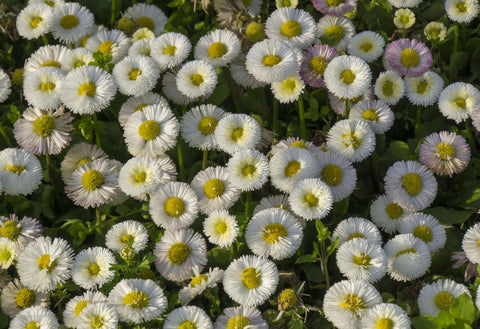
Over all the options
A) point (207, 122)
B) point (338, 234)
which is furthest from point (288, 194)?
point (207, 122)

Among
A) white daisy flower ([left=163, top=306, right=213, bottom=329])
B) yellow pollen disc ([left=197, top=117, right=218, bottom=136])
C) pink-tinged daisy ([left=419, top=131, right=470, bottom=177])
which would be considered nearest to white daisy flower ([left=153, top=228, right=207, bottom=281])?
white daisy flower ([left=163, top=306, right=213, bottom=329])

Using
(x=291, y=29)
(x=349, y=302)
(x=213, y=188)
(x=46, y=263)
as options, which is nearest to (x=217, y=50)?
(x=291, y=29)

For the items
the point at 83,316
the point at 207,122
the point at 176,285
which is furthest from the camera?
the point at 207,122

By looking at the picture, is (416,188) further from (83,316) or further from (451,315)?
(83,316)

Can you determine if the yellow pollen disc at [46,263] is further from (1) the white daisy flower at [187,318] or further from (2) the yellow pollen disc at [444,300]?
(2) the yellow pollen disc at [444,300]

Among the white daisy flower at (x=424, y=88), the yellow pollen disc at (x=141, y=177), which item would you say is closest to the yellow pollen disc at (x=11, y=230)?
the yellow pollen disc at (x=141, y=177)

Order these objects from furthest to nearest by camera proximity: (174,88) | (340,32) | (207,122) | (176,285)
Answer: (340,32)
(174,88)
(207,122)
(176,285)
